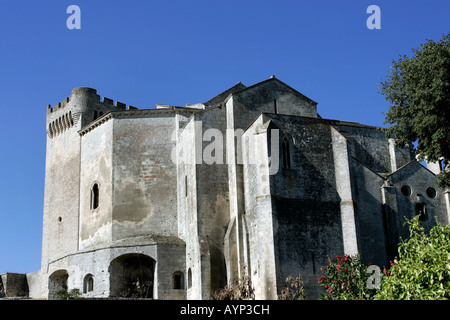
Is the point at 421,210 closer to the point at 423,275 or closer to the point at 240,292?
the point at 240,292

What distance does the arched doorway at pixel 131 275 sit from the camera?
3262cm

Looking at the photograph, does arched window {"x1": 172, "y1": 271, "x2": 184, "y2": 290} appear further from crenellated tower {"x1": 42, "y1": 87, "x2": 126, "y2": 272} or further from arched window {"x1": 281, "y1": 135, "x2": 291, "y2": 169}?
crenellated tower {"x1": 42, "y1": 87, "x2": 126, "y2": 272}

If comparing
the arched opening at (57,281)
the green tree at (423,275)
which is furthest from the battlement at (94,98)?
the green tree at (423,275)

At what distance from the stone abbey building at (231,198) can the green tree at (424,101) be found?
3806mm

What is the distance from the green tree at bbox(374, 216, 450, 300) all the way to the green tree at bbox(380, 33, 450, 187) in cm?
1290

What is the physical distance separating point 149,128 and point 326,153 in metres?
11.0

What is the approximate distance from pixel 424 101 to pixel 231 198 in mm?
10706

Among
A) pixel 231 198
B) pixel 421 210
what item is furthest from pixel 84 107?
pixel 421 210

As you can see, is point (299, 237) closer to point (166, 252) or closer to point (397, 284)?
point (166, 252)

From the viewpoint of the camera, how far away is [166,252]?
32875 mm

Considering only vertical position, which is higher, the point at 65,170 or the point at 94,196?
the point at 65,170

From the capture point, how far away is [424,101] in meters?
27.7
